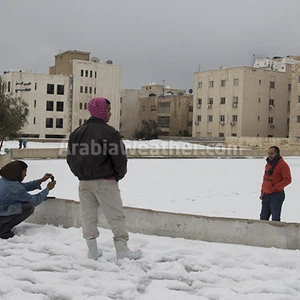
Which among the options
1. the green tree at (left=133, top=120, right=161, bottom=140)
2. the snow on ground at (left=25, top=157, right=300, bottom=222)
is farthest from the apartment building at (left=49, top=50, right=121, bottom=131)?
the snow on ground at (left=25, top=157, right=300, bottom=222)

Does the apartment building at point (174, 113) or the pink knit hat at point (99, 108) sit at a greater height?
the apartment building at point (174, 113)

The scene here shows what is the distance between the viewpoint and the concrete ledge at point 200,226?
18.8 feet

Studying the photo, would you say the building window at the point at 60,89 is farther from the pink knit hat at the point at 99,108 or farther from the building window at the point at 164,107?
the pink knit hat at the point at 99,108

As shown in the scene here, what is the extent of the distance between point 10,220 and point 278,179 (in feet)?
14.1

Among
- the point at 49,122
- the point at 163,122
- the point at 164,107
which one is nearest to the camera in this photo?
the point at 49,122

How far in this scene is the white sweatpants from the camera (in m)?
4.98

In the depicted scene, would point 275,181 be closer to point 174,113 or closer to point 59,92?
point 59,92

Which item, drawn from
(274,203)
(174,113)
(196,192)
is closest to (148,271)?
(274,203)

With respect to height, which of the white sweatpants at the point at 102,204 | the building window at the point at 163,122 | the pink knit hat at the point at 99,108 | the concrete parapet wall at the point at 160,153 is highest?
the building window at the point at 163,122

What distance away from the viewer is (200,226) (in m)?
6.11

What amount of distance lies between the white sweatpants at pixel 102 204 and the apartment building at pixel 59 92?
61.3 meters

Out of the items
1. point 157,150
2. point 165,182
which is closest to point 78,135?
point 165,182

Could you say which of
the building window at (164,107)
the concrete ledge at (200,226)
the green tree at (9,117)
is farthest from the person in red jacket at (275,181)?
the building window at (164,107)

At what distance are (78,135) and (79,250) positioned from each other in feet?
4.81
